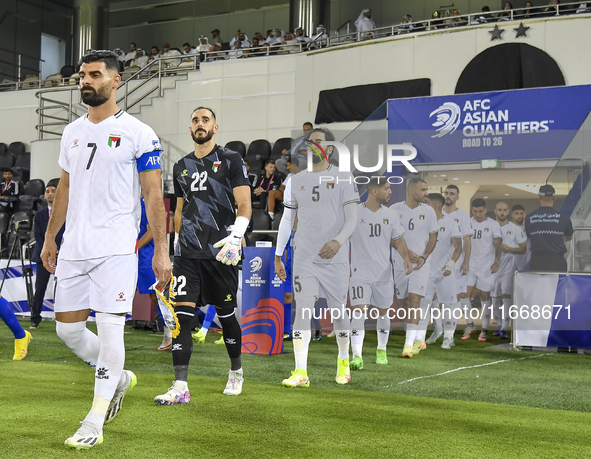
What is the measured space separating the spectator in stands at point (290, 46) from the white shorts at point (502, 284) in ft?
30.3

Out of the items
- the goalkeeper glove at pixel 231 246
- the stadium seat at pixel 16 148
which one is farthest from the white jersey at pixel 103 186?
the stadium seat at pixel 16 148

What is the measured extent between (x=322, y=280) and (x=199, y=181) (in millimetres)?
1402

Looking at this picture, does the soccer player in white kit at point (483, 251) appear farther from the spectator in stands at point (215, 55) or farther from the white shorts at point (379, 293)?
the spectator in stands at point (215, 55)

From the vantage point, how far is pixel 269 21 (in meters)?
24.5

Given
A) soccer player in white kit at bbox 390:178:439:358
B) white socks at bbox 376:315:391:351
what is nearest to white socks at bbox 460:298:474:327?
soccer player in white kit at bbox 390:178:439:358

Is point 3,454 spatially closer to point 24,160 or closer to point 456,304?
point 456,304

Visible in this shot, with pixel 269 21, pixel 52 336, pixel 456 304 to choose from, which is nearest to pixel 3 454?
pixel 52 336

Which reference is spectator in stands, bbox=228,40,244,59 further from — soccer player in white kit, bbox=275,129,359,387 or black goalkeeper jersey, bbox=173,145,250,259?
black goalkeeper jersey, bbox=173,145,250,259

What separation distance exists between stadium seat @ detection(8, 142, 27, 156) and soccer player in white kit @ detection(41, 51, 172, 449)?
56.7 ft

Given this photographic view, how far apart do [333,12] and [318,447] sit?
68.5 feet

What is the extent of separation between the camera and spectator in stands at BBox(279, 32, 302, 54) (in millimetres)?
16953

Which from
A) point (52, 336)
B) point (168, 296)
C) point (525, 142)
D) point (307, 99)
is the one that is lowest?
point (52, 336)

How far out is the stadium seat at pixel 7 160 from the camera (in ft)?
61.4

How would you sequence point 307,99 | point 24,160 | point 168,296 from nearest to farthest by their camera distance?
point 168,296
point 307,99
point 24,160
